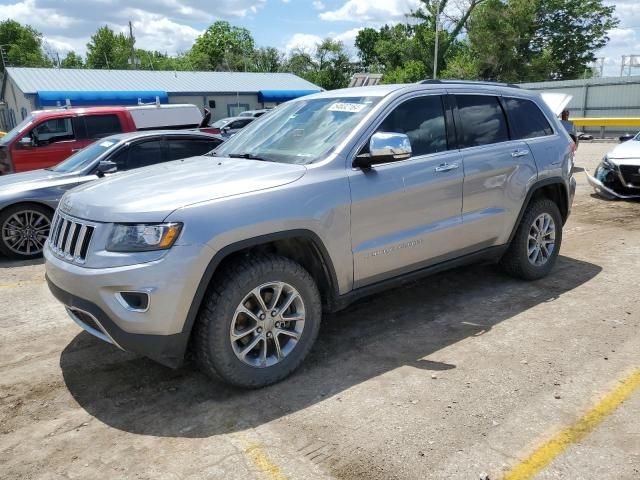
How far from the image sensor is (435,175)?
165 inches

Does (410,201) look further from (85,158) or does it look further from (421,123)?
(85,158)

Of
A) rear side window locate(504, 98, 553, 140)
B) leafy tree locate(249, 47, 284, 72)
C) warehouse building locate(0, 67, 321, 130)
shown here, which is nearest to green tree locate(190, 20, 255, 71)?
leafy tree locate(249, 47, 284, 72)

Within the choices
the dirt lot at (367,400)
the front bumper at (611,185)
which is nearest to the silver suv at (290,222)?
the dirt lot at (367,400)

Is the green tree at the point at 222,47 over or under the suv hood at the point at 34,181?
over

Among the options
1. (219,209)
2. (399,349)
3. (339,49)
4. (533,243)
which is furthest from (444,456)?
(339,49)

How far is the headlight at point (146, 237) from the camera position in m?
Result: 3.02

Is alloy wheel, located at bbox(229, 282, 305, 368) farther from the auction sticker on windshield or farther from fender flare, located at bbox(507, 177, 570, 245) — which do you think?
fender flare, located at bbox(507, 177, 570, 245)

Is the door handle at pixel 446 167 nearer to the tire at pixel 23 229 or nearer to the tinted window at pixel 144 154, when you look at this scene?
the tinted window at pixel 144 154

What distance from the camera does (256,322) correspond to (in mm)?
3377

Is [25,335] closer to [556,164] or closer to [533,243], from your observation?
[533,243]

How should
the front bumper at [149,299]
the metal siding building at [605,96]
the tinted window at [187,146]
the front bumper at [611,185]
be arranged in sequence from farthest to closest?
the metal siding building at [605,96]
the front bumper at [611,185]
the tinted window at [187,146]
the front bumper at [149,299]

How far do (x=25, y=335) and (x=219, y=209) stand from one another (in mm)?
2468

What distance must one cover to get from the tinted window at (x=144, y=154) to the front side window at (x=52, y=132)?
8.19ft

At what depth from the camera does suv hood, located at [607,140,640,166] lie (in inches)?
358
